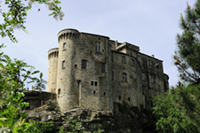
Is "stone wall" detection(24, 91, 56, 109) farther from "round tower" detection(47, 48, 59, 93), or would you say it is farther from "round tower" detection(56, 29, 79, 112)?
"round tower" detection(47, 48, 59, 93)

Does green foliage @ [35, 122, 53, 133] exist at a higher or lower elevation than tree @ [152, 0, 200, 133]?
lower

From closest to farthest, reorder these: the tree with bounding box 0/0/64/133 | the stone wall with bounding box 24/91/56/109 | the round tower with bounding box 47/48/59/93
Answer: the tree with bounding box 0/0/64/133
the stone wall with bounding box 24/91/56/109
the round tower with bounding box 47/48/59/93

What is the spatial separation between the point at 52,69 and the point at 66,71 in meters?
7.34

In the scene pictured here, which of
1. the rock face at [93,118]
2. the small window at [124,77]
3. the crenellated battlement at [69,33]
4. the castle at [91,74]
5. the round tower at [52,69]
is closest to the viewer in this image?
the rock face at [93,118]

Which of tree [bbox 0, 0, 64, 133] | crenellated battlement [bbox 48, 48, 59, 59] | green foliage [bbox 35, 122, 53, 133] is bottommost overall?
green foliage [bbox 35, 122, 53, 133]

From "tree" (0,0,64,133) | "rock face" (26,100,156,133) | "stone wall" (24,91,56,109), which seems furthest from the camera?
"stone wall" (24,91,56,109)

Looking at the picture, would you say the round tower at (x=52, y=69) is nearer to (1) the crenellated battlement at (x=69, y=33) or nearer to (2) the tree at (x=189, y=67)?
(1) the crenellated battlement at (x=69, y=33)

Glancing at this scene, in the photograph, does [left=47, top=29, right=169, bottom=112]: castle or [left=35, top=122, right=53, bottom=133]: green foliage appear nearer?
[left=35, top=122, right=53, bottom=133]: green foliage

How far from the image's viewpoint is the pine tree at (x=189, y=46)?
1841cm

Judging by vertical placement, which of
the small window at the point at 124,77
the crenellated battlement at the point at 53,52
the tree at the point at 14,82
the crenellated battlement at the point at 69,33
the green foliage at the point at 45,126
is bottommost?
the green foliage at the point at 45,126

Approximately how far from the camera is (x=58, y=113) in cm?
4128

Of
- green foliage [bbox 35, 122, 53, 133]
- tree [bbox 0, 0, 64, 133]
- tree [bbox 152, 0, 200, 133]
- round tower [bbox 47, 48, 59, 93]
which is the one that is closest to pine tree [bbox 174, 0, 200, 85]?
tree [bbox 152, 0, 200, 133]

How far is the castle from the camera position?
4288 cm

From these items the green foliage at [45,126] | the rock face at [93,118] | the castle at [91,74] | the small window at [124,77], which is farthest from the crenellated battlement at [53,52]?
the green foliage at [45,126]
